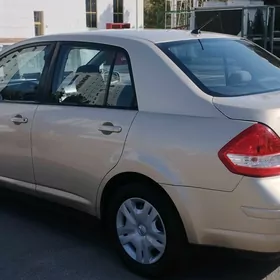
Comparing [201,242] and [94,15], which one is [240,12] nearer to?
[94,15]

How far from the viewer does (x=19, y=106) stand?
4.69 meters

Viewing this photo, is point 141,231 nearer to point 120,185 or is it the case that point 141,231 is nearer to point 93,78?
point 120,185

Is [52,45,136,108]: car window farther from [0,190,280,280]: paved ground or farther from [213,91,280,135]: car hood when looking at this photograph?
[0,190,280,280]: paved ground

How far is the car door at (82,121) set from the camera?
3.90 meters

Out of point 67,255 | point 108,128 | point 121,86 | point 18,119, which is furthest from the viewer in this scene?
point 18,119

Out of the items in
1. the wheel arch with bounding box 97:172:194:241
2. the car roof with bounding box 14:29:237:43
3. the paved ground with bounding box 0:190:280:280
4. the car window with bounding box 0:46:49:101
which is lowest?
the paved ground with bounding box 0:190:280:280

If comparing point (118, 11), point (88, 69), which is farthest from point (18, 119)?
point (118, 11)

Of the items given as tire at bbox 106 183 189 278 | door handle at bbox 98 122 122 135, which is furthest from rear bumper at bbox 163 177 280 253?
door handle at bbox 98 122 122 135

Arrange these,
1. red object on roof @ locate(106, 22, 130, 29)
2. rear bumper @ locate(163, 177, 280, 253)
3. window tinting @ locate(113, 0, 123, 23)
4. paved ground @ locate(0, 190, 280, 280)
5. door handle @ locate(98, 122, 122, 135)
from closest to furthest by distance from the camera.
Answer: rear bumper @ locate(163, 177, 280, 253)
door handle @ locate(98, 122, 122, 135)
paved ground @ locate(0, 190, 280, 280)
red object on roof @ locate(106, 22, 130, 29)
window tinting @ locate(113, 0, 123, 23)

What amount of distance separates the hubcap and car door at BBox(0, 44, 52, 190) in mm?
1078

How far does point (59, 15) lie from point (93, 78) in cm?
2168

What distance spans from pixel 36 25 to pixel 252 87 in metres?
21.9

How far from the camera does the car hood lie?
329cm

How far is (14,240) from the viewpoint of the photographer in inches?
181
